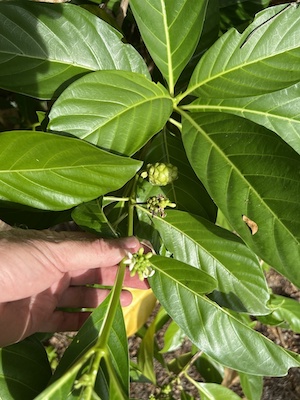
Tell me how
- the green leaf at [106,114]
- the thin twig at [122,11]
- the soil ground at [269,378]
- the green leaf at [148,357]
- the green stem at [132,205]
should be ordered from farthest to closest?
the soil ground at [269,378] → the green leaf at [148,357] → the thin twig at [122,11] → the green stem at [132,205] → the green leaf at [106,114]

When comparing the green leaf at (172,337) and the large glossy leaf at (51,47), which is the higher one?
the large glossy leaf at (51,47)

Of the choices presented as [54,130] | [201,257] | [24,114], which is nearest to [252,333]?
[201,257]

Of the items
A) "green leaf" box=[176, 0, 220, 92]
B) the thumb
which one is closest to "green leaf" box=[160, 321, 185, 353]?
the thumb

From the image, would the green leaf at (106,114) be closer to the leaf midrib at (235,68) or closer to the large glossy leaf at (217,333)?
the leaf midrib at (235,68)

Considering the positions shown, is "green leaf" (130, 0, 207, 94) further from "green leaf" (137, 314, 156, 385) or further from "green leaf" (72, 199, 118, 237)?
"green leaf" (137, 314, 156, 385)

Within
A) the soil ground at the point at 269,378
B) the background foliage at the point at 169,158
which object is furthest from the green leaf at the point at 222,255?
the soil ground at the point at 269,378

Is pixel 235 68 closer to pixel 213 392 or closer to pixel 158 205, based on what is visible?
pixel 158 205

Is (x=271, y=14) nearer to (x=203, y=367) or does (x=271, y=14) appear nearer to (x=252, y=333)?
(x=252, y=333)

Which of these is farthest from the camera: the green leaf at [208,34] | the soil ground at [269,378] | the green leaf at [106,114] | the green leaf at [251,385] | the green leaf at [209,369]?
the soil ground at [269,378]
